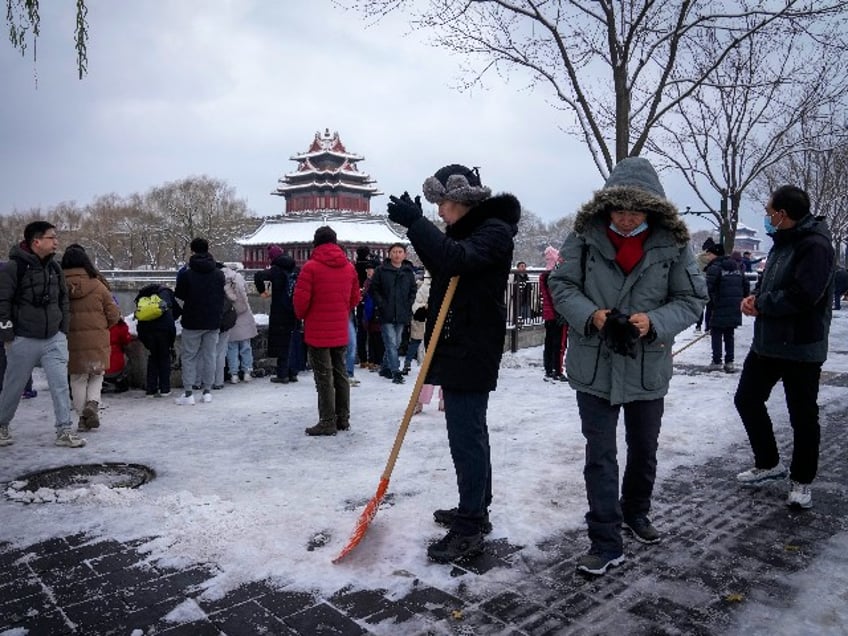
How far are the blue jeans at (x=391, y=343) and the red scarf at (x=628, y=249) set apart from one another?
5983 millimetres

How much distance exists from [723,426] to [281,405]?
467cm

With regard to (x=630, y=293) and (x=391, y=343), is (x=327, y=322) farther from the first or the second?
(x=630, y=293)

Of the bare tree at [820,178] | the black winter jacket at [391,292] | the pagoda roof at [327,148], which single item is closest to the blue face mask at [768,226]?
the black winter jacket at [391,292]

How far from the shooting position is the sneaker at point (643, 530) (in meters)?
3.55

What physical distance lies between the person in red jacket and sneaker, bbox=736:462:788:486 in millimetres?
3438

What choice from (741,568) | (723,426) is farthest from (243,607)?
(723,426)

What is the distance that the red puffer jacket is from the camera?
19.8 ft

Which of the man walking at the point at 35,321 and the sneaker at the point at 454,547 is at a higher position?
the man walking at the point at 35,321

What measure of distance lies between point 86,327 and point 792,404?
19.5 feet

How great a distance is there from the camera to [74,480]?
472cm

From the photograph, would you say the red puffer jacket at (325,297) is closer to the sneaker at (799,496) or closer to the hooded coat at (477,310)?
the hooded coat at (477,310)

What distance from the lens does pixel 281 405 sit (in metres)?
7.41

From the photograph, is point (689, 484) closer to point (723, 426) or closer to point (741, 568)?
point (741, 568)

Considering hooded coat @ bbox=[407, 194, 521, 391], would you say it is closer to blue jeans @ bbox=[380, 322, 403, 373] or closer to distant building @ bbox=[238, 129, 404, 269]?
blue jeans @ bbox=[380, 322, 403, 373]
